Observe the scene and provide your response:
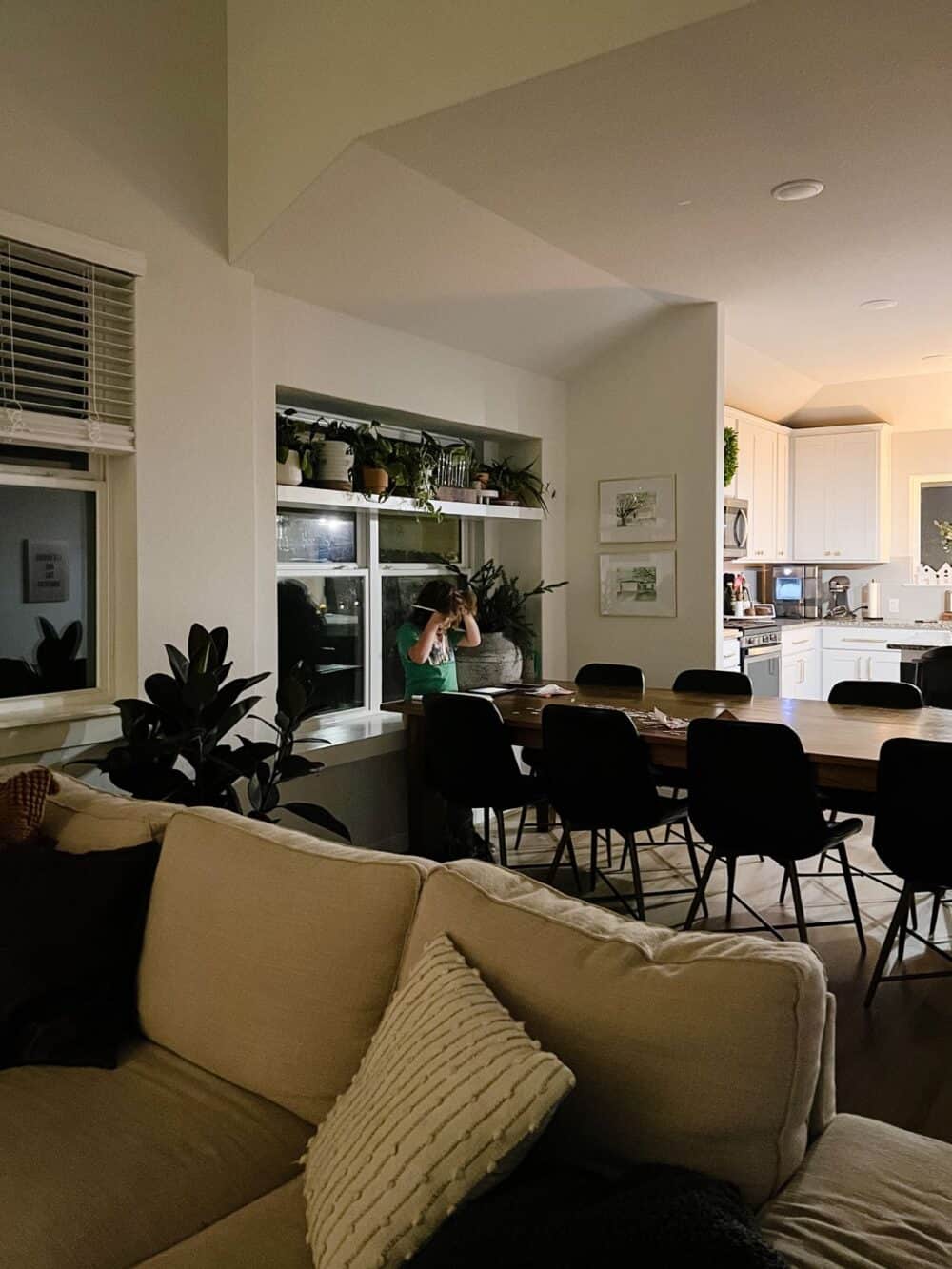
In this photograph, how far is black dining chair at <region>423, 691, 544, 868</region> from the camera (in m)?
4.12

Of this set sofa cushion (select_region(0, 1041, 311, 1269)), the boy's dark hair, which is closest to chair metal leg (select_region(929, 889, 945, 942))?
the boy's dark hair

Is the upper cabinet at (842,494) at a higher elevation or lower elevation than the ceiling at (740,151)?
lower

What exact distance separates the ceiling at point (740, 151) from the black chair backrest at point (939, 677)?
1.90m

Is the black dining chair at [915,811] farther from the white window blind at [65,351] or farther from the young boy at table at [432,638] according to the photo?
the white window blind at [65,351]

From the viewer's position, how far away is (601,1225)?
1.07m

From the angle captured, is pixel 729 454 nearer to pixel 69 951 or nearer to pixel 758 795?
pixel 758 795

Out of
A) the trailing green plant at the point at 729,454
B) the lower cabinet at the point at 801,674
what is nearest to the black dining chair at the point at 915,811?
the trailing green plant at the point at 729,454

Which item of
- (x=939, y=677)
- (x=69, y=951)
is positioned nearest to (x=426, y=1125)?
(x=69, y=951)

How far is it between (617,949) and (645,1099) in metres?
0.21

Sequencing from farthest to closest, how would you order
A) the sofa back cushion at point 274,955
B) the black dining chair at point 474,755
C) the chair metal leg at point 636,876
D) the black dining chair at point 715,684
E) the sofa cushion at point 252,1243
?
the black dining chair at point 715,684, the black dining chair at point 474,755, the chair metal leg at point 636,876, the sofa back cushion at point 274,955, the sofa cushion at point 252,1243

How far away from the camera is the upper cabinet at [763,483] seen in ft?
24.6

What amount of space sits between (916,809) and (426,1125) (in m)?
2.29

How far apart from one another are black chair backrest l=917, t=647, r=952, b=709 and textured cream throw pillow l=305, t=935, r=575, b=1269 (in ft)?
15.8

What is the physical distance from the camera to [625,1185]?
1184 millimetres
